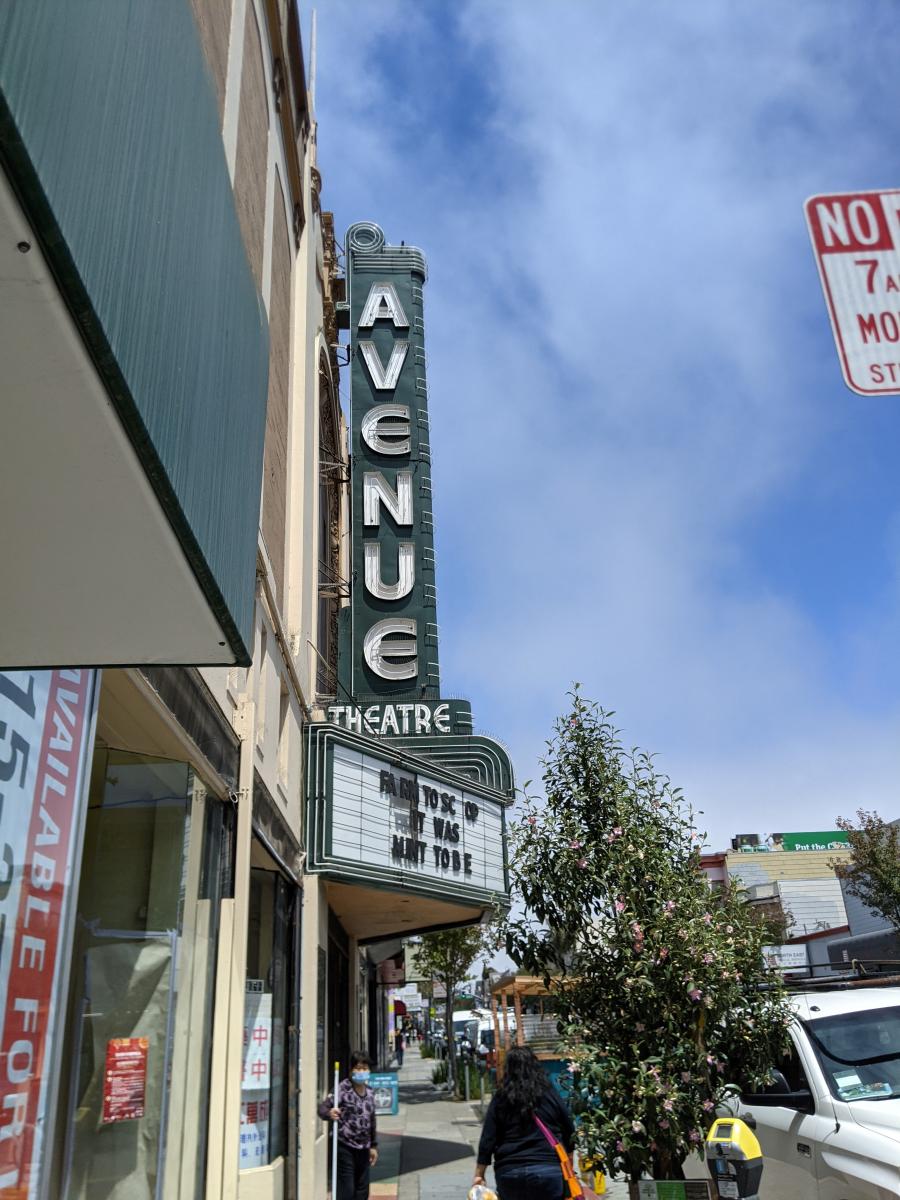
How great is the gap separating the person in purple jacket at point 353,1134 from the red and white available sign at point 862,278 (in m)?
8.68

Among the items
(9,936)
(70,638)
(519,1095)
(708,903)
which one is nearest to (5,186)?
(70,638)

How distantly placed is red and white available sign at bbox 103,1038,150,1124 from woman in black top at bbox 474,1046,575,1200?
205 centimetres

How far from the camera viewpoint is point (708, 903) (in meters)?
7.39

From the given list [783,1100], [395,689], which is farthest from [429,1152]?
[783,1100]

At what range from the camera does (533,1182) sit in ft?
19.0

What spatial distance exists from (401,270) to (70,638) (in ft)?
71.4

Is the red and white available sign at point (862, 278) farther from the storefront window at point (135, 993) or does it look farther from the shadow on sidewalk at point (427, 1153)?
the shadow on sidewalk at point (427, 1153)

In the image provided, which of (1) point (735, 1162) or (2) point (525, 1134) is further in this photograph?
(2) point (525, 1134)

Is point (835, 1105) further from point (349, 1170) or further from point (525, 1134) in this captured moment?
point (349, 1170)

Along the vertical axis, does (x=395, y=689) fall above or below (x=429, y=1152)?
above

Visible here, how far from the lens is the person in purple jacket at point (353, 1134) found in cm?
991

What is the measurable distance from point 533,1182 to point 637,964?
164 cm

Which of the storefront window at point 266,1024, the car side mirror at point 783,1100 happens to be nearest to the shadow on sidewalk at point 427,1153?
the storefront window at point 266,1024

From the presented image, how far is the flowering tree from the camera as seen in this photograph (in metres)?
6.71
